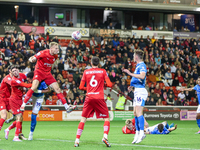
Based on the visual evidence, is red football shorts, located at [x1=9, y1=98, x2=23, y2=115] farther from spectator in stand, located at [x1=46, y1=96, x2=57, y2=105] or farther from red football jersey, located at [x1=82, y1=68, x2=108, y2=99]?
spectator in stand, located at [x1=46, y1=96, x2=57, y2=105]

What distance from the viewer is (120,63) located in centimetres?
2467

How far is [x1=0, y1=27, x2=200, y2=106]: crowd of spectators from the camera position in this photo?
71.5 ft

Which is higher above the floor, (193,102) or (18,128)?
(18,128)

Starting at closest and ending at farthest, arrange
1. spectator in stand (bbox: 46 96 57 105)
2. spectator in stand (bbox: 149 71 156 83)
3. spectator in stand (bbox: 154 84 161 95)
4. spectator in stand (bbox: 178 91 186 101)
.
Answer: spectator in stand (bbox: 46 96 57 105) < spectator in stand (bbox: 154 84 161 95) < spectator in stand (bbox: 178 91 186 101) < spectator in stand (bbox: 149 71 156 83)

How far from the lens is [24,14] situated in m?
30.4

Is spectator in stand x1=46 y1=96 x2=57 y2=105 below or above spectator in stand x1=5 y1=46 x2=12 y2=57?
above

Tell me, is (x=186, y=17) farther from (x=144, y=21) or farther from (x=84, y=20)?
(x=84, y=20)

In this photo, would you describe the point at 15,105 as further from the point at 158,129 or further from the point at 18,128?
the point at 158,129

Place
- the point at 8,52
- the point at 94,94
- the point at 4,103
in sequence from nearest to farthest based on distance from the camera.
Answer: the point at 94,94 → the point at 4,103 → the point at 8,52

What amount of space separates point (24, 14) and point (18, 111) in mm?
22846

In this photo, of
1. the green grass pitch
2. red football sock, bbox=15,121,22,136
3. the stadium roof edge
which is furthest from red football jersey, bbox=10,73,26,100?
the stadium roof edge

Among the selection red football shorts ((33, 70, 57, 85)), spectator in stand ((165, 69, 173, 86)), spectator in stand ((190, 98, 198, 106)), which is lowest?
spectator in stand ((190, 98, 198, 106))

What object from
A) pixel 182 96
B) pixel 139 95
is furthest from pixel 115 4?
pixel 139 95

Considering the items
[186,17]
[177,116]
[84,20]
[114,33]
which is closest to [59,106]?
[177,116]
